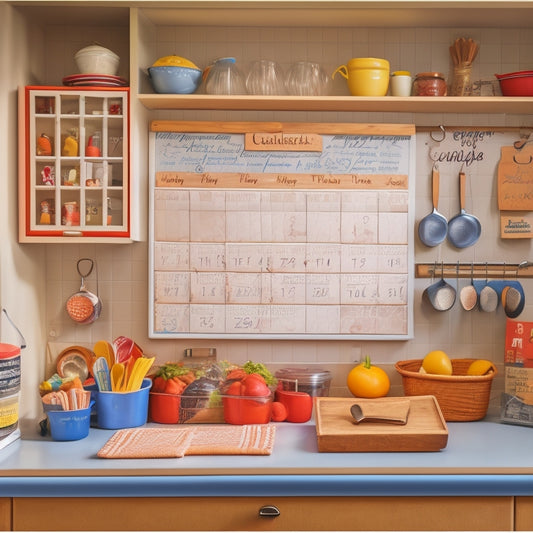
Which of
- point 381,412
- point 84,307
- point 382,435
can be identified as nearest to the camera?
point 382,435

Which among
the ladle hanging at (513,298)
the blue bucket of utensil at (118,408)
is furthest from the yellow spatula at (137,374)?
the ladle hanging at (513,298)

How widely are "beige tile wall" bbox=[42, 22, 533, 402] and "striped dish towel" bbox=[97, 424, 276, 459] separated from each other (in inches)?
18.3

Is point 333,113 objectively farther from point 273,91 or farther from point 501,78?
point 501,78

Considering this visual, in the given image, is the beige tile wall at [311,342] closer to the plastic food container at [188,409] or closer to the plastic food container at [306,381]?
the plastic food container at [306,381]

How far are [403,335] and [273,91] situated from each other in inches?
41.5

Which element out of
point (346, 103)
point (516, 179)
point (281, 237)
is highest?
point (346, 103)

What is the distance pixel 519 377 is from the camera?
94.8 inches

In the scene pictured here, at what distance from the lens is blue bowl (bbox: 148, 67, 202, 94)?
248 cm

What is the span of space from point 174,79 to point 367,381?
1.30m

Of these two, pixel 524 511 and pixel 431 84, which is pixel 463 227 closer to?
pixel 431 84

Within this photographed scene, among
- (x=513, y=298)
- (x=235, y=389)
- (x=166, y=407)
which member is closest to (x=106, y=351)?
(x=166, y=407)

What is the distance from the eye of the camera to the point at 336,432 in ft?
6.93

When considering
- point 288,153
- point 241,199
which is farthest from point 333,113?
point 241,199

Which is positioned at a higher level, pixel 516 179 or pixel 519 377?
pixel 516 179
